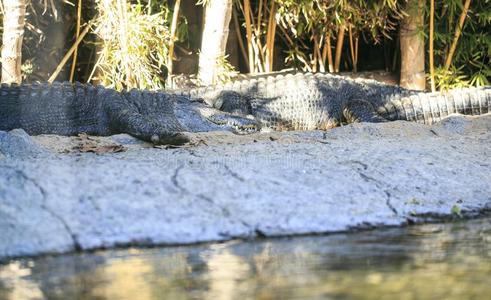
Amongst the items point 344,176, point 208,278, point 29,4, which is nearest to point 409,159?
point 344,176

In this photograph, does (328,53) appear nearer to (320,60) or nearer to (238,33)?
(320,60)

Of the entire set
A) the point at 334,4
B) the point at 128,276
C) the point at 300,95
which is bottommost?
the point at 128,276

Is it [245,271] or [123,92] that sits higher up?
[123,92]

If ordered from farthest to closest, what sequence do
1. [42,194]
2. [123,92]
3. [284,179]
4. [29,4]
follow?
[29,4]
[123,92]
[284,179]
[42,194]

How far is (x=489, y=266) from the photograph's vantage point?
2854 millimetres

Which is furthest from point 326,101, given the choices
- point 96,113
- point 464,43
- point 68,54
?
point 68,54

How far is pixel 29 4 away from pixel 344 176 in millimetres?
5986

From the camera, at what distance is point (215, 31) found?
8.23 m

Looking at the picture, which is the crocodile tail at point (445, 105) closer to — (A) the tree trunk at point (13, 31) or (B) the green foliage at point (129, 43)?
(B) the green foliage at point (129, 43)

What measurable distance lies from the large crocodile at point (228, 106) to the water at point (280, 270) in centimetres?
269

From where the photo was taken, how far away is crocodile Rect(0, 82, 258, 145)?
256 inches

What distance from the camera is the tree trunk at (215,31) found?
8148 mm

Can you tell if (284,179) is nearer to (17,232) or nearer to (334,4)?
(17,232)

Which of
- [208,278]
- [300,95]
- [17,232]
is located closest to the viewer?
[208,278]
